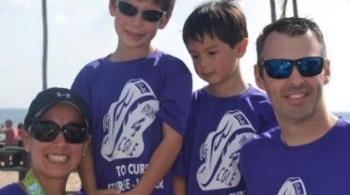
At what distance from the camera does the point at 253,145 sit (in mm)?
3738

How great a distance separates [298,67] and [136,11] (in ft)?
3.62

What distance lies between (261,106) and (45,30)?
21748mm

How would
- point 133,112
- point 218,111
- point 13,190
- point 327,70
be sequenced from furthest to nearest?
point 218,111 < point 133,112 < point 327,70 < point 13,190

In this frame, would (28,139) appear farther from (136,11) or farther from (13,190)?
(136,11)

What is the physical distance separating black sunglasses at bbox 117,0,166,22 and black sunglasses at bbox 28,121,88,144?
0.85 metres

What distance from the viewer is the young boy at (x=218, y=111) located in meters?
4.13

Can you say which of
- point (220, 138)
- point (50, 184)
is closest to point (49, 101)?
point (50, 184)

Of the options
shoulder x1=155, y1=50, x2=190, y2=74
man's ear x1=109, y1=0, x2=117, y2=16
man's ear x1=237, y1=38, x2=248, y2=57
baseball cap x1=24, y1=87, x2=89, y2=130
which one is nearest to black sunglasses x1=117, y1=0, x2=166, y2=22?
man's ear x1=109, y1=0, x2=117, y2=16

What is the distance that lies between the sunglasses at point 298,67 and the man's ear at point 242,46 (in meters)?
0.79

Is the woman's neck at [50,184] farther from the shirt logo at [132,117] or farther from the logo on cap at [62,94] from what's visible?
the shirt logo at [132,117]

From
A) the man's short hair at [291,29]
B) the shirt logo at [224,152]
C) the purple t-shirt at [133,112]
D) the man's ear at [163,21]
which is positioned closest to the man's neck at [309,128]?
the man's short hair at [291,29]

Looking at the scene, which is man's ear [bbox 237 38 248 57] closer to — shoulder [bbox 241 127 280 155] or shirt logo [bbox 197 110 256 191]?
shirt logo [bbox 197 110 256 191]

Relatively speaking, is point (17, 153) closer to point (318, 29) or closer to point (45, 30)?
point (45, 30)

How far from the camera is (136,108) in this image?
157 inches
